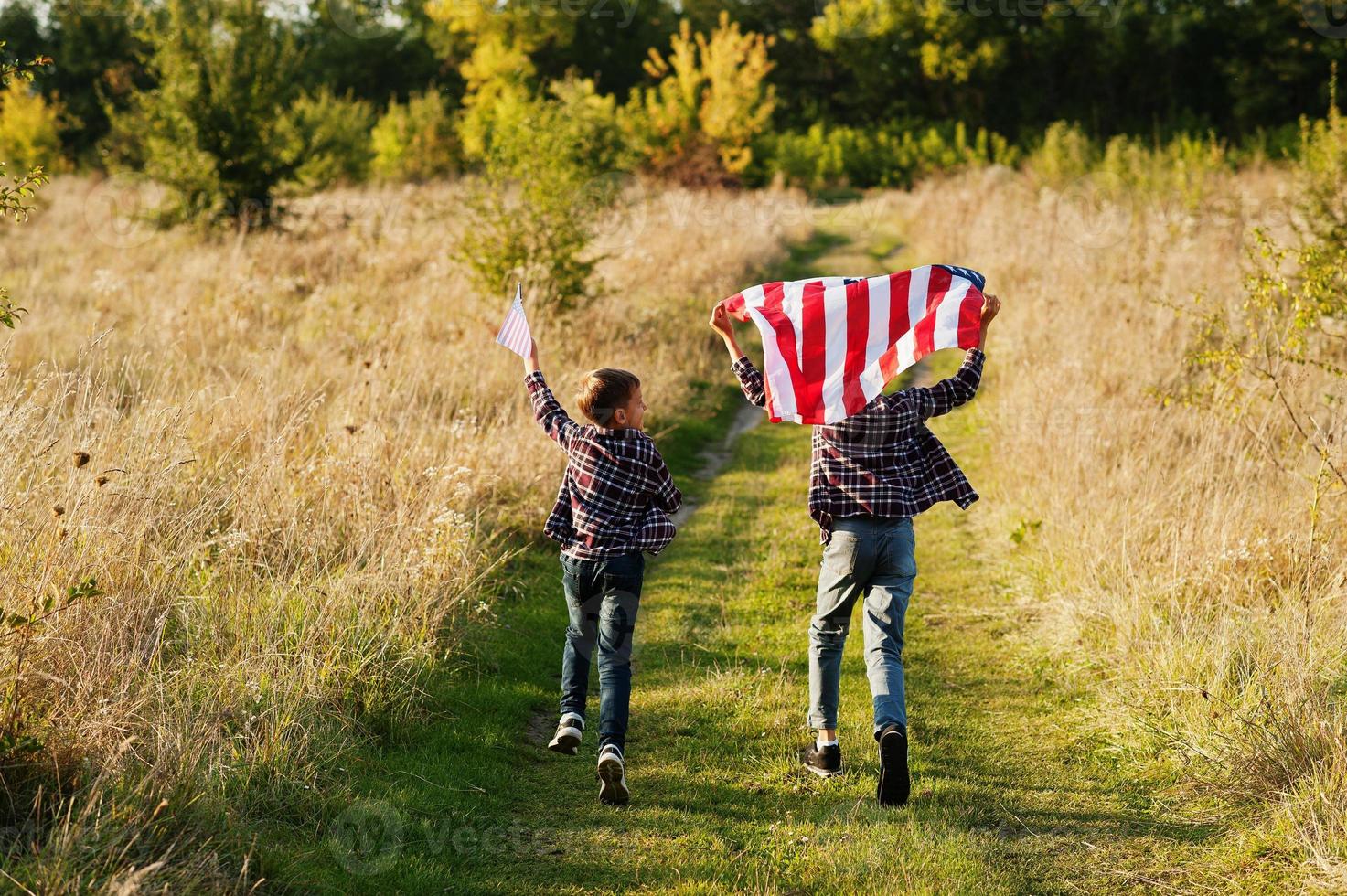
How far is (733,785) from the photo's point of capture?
4.67 metres

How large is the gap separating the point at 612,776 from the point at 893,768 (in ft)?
3.78

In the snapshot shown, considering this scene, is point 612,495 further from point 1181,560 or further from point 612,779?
point 1181,560

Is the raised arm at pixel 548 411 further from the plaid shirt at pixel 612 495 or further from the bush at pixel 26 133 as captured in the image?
the bush at pixel 26 133

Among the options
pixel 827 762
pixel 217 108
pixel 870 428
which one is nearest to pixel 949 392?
pixel 870 428

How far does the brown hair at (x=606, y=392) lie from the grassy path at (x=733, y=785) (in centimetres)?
161

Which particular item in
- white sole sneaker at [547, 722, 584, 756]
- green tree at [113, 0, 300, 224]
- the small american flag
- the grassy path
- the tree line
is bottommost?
the grassy path

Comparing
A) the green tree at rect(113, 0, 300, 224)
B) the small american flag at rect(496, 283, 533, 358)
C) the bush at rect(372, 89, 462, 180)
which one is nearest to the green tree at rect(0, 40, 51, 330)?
the small american flag at rect(496, 283, 533, 358)

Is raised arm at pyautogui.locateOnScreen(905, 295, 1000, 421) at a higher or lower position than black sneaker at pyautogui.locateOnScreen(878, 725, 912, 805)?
higher

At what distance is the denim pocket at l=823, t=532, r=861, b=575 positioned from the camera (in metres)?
4.54

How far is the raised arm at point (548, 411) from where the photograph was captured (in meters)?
4.75

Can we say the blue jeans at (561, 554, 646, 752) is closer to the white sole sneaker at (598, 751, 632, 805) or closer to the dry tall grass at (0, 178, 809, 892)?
the white sole sneaker at (598, 751, 632, 805)

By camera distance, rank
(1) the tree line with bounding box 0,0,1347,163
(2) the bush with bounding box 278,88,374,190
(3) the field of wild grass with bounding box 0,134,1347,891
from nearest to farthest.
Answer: (3) the field of wild grass with bounding box 0,134,1347,891 → (2) the bush with bounding box 278,88,374,190 → (1) the tree line with bounding box 0,0,1347,163

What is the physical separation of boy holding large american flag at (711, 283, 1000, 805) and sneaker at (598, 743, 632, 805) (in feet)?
2.89

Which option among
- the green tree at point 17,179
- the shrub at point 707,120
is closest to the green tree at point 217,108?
the shrub at point 707,120
